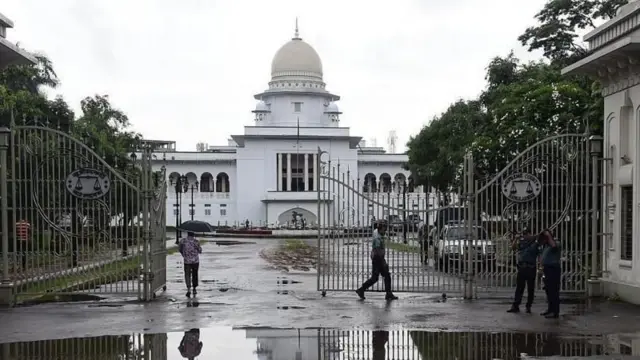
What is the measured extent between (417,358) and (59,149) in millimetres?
8614

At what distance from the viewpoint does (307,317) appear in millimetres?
12688

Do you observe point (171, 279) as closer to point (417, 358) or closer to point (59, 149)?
point (59, 149)

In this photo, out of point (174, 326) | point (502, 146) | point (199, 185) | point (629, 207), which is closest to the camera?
point (174, 326)

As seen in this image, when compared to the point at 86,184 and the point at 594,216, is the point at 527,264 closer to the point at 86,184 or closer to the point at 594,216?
the point at 594,216

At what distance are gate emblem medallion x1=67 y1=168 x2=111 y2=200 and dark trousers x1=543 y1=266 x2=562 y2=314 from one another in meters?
8.43

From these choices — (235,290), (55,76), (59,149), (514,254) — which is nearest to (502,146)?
(514,254)

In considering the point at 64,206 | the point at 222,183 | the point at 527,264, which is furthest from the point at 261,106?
the point at 527,264

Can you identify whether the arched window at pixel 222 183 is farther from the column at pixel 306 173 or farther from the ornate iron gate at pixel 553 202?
the ornate iron gate at pixel 553 202

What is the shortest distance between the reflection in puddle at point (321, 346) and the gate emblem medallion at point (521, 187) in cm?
436

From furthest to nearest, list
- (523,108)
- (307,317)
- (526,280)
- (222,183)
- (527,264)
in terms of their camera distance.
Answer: (222,183) → (523,108) → (526,280) → (527,264) → (307,317)

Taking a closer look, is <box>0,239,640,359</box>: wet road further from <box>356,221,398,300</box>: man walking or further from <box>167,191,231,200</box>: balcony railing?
<box>167,191,231,200</box>: balcony railing

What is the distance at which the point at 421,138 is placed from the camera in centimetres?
4334

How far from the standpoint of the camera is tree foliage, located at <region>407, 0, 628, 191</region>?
861 inches

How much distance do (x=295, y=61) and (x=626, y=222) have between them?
6345 cm
